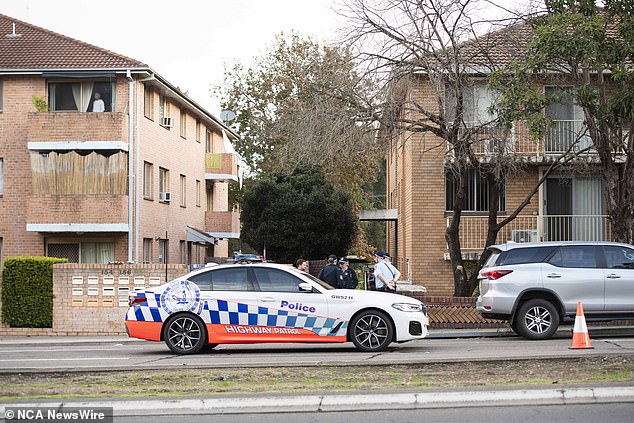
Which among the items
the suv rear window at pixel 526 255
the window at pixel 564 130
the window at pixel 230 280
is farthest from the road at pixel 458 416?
the window at pixel 564 130

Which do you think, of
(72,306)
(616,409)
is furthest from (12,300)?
(616,409)

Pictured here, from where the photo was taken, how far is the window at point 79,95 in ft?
108

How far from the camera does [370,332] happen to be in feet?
52.5

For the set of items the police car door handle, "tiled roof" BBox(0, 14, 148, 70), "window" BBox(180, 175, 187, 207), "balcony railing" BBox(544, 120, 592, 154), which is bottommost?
the police car door handle

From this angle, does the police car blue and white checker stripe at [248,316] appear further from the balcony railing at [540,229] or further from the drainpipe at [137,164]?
the drainpipe at [137,164]

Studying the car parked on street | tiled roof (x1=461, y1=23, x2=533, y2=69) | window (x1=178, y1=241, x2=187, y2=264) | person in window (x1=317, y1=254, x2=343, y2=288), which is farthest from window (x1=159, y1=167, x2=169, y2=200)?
the car parked on street

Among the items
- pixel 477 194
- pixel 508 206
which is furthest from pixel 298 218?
pixel 508 206

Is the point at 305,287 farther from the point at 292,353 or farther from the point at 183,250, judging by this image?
the point at 183,250

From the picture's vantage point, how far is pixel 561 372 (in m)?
11.9

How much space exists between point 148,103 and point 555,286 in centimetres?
2086

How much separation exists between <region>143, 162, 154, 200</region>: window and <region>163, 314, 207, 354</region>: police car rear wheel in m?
18.9

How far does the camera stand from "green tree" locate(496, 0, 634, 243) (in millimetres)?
18938

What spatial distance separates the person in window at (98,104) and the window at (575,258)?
19.5 metres

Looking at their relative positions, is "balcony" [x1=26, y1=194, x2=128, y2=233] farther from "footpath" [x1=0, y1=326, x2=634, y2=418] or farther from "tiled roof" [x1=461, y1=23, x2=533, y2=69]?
"footpath" [x1=0, y1=326, x2=634, y2=418]
